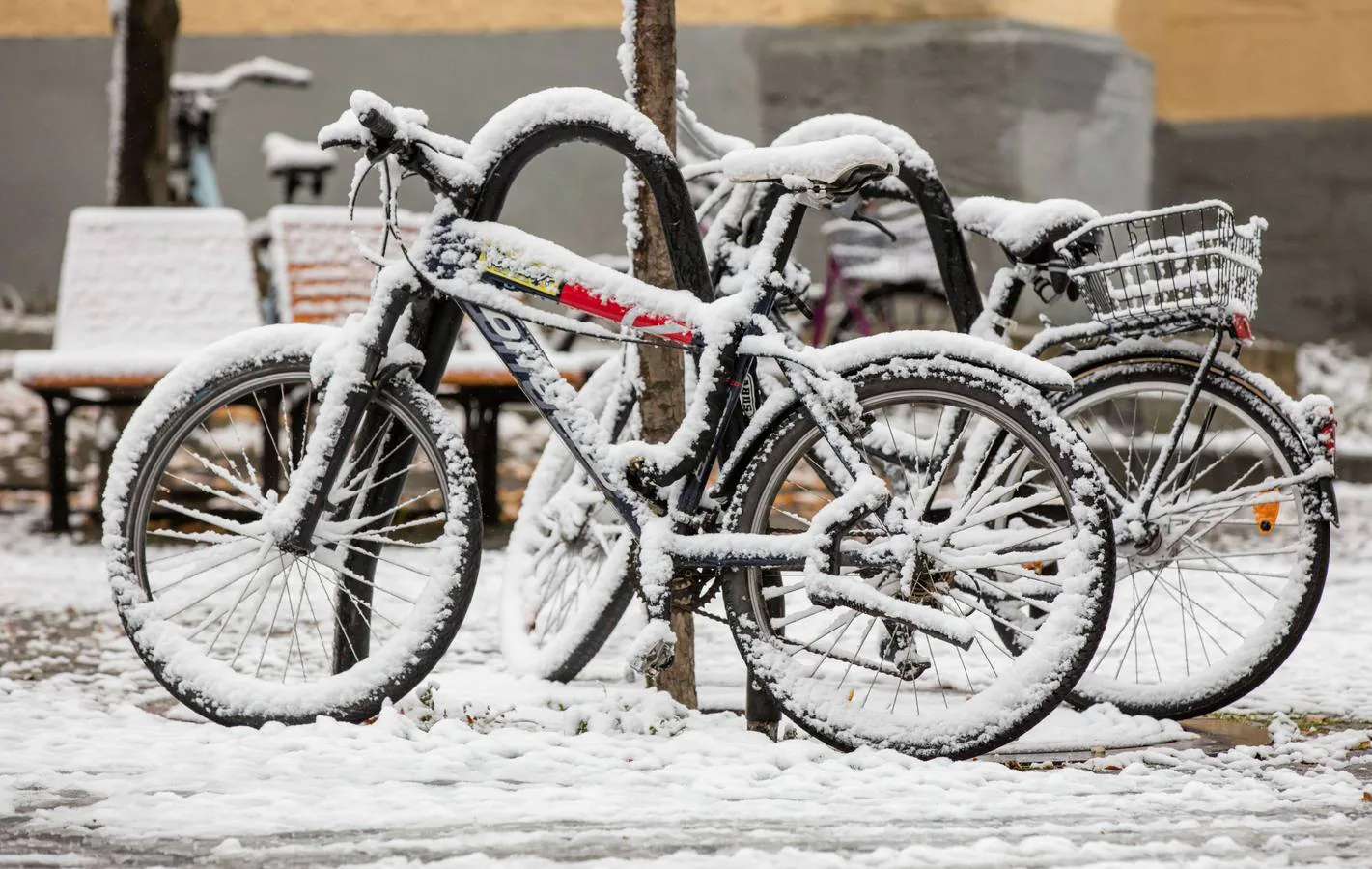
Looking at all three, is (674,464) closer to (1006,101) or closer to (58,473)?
(58,473)

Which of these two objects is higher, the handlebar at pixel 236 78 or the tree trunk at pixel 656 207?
the handlebar at pixel 236 78

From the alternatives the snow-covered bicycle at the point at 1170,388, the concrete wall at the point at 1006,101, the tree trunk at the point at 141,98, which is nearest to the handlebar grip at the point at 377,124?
the snow-covered bicycle at the point at 1170,388

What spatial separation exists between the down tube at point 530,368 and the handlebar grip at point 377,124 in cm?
39

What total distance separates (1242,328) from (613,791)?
1691 mm

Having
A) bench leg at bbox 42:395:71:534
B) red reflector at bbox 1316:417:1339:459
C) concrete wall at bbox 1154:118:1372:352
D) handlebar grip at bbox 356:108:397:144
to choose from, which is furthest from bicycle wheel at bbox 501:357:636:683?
concrete wall at bbox 1154:118:1372:352

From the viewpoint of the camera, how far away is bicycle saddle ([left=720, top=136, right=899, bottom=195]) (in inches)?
134

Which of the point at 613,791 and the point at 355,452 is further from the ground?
the point at 355,452

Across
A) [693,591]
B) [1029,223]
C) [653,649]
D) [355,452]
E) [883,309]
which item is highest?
[883,309]

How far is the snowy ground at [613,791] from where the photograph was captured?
292 centimetres

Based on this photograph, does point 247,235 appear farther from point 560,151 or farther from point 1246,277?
point 1246,277

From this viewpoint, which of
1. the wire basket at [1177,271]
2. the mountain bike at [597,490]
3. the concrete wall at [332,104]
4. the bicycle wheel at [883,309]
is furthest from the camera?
the concrete wall at [332,104]

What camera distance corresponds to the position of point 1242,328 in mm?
3709

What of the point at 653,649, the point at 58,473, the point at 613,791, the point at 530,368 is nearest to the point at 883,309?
the point at 58,473

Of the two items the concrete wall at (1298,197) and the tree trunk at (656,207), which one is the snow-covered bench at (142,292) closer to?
the tree trunk at (656,207)
